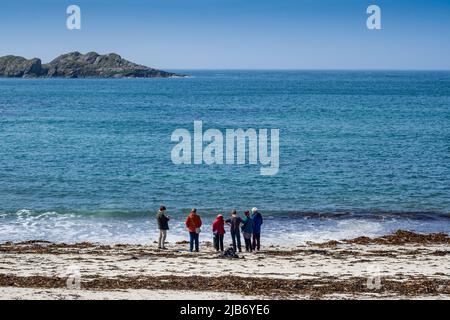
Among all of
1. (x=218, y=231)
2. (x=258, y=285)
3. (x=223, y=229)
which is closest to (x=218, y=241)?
(x=218, y=231)

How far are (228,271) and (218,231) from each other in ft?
11.7

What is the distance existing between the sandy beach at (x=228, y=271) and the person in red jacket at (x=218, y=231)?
522mm

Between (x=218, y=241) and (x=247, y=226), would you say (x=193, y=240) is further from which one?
(x=247, y=226)

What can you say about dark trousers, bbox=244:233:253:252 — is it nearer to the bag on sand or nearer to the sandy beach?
the sandy beach

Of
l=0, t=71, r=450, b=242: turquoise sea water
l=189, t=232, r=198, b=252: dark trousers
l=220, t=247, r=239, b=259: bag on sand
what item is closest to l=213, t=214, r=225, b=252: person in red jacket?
l=189, t=232, r=198, b=252: dark trousers

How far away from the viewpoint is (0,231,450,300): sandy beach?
16391mm

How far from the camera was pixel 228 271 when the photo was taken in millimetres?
19312

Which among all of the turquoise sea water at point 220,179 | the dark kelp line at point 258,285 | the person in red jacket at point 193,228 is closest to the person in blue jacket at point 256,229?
the person in red jacket at point 193,228

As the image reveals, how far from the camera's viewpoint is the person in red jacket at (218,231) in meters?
22.6

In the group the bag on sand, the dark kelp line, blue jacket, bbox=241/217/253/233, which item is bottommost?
the bag on sand

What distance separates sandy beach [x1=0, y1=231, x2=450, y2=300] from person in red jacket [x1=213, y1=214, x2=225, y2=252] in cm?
52

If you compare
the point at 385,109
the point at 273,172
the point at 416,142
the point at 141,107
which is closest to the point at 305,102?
the point at 385,109
